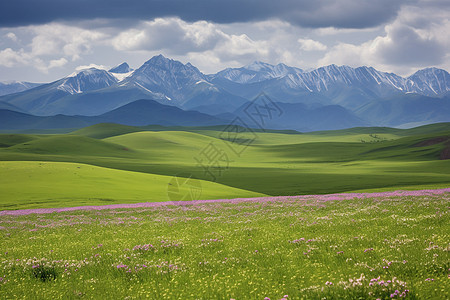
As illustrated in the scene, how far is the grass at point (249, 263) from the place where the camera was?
9.05 m

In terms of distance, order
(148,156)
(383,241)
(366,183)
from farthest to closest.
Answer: (148,156), (366,183), (383,241)

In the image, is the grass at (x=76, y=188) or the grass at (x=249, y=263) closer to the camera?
the grass at (x=249, y=263)

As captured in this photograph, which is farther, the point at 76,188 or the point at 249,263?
the point at 76,188

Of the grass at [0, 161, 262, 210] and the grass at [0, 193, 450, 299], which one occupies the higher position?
the grass at [0, 193, 450, 299]

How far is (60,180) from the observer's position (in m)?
62.2

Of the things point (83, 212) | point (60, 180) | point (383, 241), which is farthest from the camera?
point (60, 180)

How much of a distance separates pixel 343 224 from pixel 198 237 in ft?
23.4

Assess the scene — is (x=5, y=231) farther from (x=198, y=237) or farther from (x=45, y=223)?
(x=198, y=237)

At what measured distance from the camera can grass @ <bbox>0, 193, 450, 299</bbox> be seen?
905cm

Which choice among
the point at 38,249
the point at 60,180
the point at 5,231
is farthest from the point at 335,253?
the point at 60,180

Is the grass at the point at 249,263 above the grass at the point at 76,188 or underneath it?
above

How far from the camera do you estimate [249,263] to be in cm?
1180

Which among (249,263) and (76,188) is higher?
(249,263)

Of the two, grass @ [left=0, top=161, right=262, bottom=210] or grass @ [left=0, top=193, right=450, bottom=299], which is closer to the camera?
grass @ [left=0, top=193, right=450, bottom=299]
